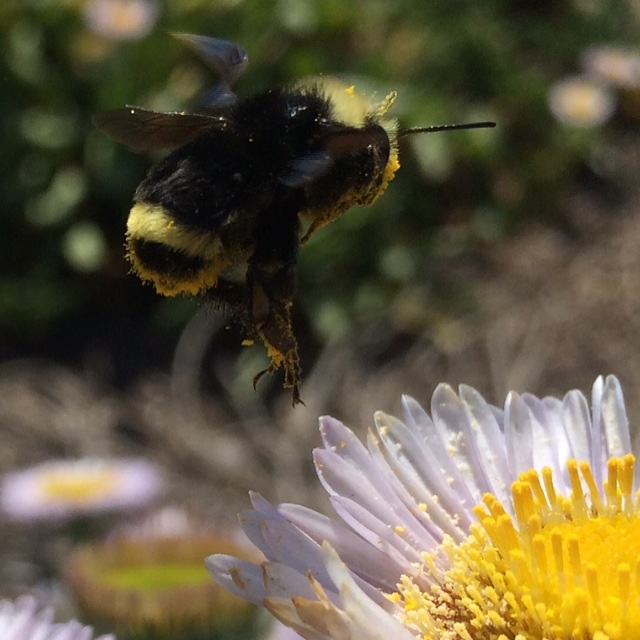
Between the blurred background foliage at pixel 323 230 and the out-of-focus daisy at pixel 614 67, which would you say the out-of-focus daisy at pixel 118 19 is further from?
the out-of-focus daisy at pixel 614 67

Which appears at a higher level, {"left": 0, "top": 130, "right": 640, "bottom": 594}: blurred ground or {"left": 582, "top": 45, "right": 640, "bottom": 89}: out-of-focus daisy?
{"left": 582, "top": 45, "right": 640, "bottom": 89}: out-of-focus daisy

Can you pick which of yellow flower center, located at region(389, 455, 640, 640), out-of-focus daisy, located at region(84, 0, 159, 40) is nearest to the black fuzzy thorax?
yellow flower center, located at region(389, 455, 640, 640)

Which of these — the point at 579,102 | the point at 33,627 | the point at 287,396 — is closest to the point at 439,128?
the point at 33,627

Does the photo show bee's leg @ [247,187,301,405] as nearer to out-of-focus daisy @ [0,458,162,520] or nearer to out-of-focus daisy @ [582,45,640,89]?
out-of-focus daisy @ [0,458,162,520]

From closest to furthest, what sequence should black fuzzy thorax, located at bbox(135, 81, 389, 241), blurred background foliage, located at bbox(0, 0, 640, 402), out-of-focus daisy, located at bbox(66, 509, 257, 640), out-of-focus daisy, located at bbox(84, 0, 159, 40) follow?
black fuzzy thorax, located at bbox(135, 81, 389, 241) → out-of-focus daisy, located at bbox(66, 509, 257, 640) → blurred background foliage, located at bbox(0, 0, 640, 402) → out-of-focus daisy, located at bbox(84, 0, 159, 40)

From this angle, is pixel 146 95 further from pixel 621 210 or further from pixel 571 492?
pixel 571 492

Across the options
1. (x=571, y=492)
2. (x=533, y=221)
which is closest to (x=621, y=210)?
(x=533, y=221)

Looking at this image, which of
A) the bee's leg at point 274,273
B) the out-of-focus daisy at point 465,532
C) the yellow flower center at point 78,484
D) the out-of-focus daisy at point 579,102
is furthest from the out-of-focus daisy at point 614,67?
the bee's leg at point 274,273

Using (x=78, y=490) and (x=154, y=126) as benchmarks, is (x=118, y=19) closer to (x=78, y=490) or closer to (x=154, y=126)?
(x=78, y=490)
